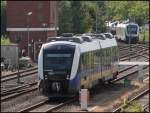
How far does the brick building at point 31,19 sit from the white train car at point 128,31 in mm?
15834

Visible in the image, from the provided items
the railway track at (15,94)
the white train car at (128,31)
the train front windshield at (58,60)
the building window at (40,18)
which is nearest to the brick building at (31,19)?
the building window at (40,18)

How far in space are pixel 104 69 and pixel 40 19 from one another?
41.3m

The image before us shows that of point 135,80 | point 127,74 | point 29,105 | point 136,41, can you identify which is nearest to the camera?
point 29,105

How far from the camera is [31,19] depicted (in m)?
79.1

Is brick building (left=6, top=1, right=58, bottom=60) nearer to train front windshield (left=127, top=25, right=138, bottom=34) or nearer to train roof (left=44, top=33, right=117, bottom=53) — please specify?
train front windshield (left=127, top=25, right=138, bottom=34)

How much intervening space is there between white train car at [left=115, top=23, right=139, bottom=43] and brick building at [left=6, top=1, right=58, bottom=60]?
623 inches

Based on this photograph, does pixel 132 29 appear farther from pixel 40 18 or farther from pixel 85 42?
pixel 85 42

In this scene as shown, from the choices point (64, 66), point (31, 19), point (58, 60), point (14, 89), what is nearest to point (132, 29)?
point (31, 19)

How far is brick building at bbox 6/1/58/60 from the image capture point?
255ft

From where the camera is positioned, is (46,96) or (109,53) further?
(109,53)

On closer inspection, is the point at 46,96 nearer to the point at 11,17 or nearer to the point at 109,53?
the point at 109,53

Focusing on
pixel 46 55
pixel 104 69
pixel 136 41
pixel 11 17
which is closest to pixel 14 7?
pixel 11 17

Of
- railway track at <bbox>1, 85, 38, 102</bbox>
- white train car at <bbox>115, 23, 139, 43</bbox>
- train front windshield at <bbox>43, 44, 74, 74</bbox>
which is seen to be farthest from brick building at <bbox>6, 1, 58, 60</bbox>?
A: train front windshield at <bbox>43, 44, 74, 74</bbox>

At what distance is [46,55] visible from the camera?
1233 inches
